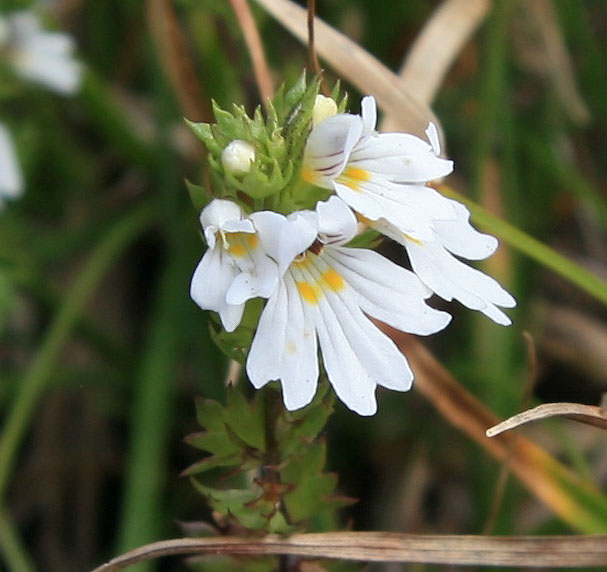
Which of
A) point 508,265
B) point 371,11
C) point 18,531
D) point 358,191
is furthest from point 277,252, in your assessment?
point 371,11

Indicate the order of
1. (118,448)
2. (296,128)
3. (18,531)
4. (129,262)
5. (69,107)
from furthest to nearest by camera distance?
(69,107) → (129,262) → (118,448) → (18,531) → (296,128)

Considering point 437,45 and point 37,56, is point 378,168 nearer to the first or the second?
point 437,45

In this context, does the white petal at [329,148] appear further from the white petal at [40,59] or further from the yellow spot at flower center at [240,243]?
the white petal at [40,59]

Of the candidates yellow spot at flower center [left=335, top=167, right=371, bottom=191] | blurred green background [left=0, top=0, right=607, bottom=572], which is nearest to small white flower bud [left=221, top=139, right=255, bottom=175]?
yellow spot at flower center [left=335, top=167, right=371, bottom=191]

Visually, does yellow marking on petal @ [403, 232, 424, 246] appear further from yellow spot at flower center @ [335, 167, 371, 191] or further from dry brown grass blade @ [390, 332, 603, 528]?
dry brown grass blade @ [390, 332, 603, 528]

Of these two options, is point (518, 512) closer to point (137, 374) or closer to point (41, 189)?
point (137, 374)

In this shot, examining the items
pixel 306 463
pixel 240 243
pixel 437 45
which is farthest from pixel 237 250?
pixel 437 45
